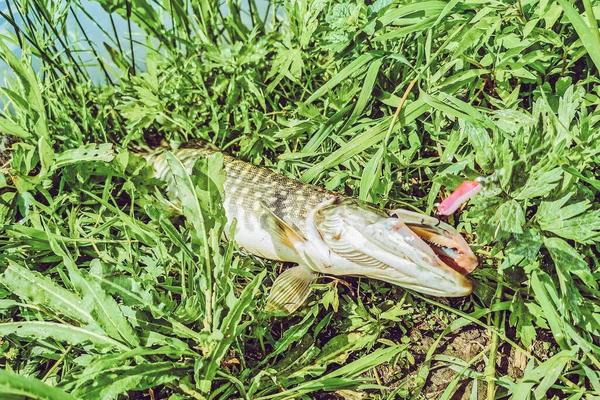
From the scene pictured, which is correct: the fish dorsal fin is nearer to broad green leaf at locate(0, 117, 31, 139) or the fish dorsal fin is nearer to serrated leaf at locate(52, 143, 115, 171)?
serrated leaf at locate(52, 143, 115, 171)

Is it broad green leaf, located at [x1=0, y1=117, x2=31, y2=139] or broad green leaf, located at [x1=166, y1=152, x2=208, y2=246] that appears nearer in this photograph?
broad green leaf, located at [x1=166, y1=152, x2=208, y2=246]

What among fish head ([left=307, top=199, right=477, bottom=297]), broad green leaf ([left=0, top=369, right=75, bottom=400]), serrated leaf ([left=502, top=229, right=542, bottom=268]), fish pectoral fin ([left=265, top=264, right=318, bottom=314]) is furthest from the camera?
fish pectoral fin ([left=265, top=264, right=318, bottom=314])

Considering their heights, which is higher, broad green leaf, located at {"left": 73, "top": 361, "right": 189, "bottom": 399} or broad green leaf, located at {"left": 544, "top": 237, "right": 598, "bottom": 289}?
broad green leaf, located at {"left": 73, "top": 361, "right": 189, "bottom": 399}

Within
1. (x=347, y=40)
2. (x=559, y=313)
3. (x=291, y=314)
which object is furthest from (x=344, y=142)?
(x=559, y=313)

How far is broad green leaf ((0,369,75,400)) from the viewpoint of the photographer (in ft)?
4.80

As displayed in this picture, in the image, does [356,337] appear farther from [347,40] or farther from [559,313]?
[347,40]

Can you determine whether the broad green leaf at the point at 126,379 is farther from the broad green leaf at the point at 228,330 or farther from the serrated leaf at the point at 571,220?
the serrated leaf at the point at 571,220

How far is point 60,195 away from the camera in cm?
271

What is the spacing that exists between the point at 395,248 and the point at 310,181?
695 millimetres

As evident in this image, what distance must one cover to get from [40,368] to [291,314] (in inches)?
45.4

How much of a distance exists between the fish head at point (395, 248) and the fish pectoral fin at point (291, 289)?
91mm

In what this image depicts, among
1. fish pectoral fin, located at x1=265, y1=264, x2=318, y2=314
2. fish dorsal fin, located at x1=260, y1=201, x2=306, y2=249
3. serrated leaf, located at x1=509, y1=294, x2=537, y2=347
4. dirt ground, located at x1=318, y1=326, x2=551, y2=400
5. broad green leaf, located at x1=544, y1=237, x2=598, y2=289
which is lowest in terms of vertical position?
dirt ground, located at x1=318, y1=326, x2=551, y2=400

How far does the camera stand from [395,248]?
2225 millimetres

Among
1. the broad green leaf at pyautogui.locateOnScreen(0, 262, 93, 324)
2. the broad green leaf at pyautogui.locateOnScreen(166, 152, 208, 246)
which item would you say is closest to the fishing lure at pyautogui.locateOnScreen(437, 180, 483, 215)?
the broad green leaf at pyautogui.locateOnScreen(166, 152, 208, 246)
